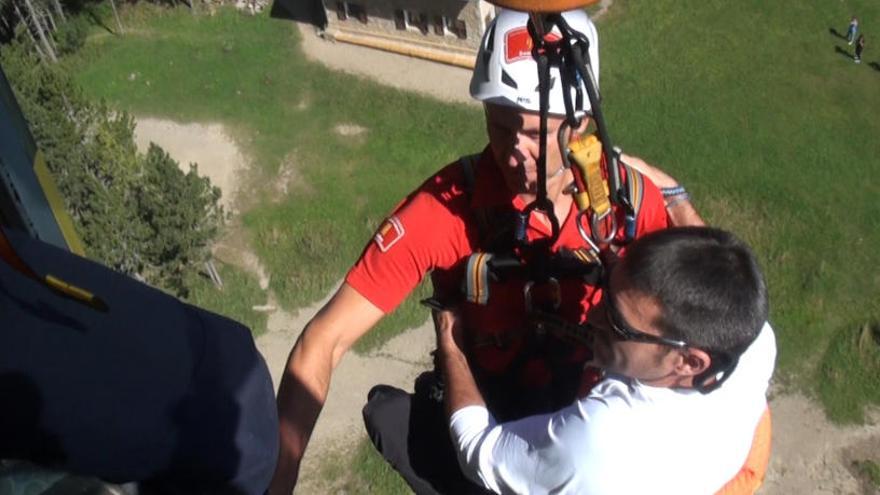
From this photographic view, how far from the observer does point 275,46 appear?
24.9 metres

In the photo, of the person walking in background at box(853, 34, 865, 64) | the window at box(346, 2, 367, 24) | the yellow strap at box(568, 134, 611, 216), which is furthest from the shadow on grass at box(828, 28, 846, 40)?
the yellow strap at box(568, 134, 611, 216)

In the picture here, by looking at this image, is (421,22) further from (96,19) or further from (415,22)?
(96,19)

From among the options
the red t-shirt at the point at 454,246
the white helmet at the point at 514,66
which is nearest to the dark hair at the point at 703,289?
the white helmet at the point at 514,66

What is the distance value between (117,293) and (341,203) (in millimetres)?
18529

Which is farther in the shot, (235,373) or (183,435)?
(235,373)

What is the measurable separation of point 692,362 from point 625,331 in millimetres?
229

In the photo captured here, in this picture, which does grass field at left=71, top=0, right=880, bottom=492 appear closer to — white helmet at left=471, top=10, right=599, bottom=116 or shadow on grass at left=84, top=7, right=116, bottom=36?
shadow on grass at left=84, top=7, right=116, bottom=36

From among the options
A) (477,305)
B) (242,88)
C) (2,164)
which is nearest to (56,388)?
(2,164)

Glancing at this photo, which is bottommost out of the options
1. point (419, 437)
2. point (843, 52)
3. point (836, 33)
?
point (843, 52)

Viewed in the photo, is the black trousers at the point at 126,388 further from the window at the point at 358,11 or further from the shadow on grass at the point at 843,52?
the shadow on grass at the point at 843,52

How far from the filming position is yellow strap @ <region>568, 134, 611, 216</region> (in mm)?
3504

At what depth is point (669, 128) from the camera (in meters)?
21.4

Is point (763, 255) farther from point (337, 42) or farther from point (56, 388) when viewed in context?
point (56, 388)

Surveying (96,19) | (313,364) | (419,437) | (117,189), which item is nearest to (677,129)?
(117,189)
